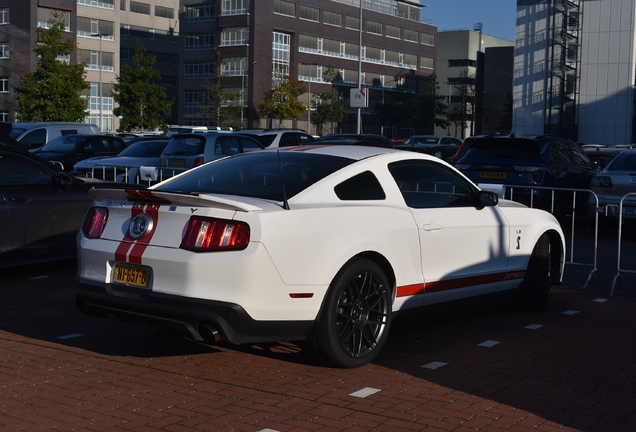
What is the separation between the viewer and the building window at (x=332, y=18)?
91.1 meters

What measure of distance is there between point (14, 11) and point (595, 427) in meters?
79.6

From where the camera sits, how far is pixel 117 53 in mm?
85312

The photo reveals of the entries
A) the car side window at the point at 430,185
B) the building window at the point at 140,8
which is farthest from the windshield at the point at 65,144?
the building window at the point at 140,8

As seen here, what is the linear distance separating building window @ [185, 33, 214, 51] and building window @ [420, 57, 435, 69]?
102 feet

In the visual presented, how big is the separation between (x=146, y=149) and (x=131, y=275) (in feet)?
51.6

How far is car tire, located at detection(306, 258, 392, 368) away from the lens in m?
5.51

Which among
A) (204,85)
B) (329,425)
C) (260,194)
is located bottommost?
(329,425)

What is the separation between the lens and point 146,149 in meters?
20.8

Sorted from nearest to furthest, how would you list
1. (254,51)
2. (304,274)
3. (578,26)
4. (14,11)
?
(304,274) → (578,26) → (14,11) → (254,51)

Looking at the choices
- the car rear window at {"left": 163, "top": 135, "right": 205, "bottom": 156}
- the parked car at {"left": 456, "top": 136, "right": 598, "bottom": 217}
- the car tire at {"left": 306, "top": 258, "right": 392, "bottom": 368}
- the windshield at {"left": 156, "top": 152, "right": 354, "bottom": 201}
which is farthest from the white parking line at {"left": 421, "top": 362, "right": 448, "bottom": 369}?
the car rear window at {"left": 163, "top": 135, "right": 205, "bottom": 156}

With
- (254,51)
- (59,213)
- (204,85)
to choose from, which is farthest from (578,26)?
(59,213)

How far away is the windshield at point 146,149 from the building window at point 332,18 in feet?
240

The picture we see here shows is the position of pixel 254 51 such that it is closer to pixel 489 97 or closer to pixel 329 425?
pixel 489 97

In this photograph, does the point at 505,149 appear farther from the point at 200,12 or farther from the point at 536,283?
the point at 200,12
